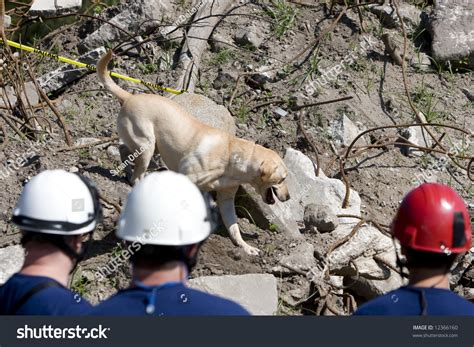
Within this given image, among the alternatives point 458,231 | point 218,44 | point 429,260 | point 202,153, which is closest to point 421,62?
point 218,44

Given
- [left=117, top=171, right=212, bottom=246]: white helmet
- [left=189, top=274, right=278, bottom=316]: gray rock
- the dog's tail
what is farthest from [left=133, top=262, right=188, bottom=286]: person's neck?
the dog's tail

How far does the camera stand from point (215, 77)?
10133 millimetres

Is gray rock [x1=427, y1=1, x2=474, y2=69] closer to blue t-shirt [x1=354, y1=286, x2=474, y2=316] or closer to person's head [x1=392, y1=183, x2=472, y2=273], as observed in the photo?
person's head [x1=392, y1=183, x2=472, y2=273]

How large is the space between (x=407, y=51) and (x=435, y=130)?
1.45 metres

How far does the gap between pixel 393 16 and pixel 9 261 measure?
6575 millimetres

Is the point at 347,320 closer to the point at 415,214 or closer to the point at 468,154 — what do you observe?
the point at 415,214

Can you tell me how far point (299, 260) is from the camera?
720 cm

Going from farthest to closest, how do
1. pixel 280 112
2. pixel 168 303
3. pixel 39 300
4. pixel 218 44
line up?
1. pixel 218 44
2. pixel 280 112
3. pixel 39 300
4. pixel 168 303

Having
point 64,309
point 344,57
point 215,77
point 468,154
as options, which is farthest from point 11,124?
point 64,309

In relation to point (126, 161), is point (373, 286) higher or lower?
lower

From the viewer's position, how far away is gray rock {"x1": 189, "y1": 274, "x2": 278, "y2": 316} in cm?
629

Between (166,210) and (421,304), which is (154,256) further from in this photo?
(421,304)

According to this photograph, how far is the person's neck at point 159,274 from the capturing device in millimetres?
3289

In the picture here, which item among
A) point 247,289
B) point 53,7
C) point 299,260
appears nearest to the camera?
point 247,289
